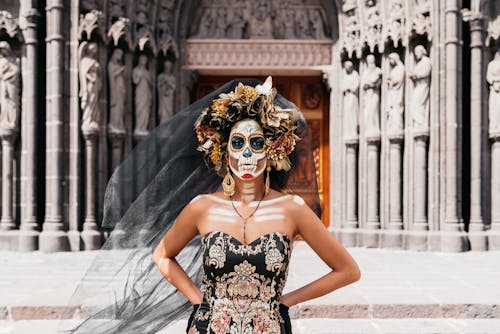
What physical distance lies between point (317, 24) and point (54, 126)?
17.9ft

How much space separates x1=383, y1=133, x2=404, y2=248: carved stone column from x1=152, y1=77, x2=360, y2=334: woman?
7.86 metres

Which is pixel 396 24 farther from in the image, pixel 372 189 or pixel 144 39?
pixel 144 39

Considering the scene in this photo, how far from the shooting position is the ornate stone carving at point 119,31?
954 cm

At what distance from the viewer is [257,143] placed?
199cm

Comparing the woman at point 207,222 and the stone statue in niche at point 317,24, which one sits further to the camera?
the stone statue in niche at point 317,24

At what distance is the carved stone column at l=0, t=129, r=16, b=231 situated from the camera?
9.38m

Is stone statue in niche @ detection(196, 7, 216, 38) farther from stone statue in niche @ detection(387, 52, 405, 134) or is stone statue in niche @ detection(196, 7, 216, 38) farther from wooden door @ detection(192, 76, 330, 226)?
stone statue in niche @ detection(387, 52, 405, 134)

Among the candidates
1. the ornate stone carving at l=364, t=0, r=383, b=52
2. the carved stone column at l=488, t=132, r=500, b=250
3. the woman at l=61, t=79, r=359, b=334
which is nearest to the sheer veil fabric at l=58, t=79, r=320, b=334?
the woman at l=61, t=79, r=359, b=334

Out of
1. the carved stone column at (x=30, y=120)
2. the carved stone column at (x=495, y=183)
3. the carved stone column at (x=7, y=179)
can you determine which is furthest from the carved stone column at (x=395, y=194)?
the carved stone column at (x=7, y=179)

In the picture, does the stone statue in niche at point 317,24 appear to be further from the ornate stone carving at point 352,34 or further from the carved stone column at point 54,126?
the carved stone column at point 54,126

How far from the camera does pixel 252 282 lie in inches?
Result: 74.4

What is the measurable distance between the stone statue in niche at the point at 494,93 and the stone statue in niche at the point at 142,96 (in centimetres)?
596

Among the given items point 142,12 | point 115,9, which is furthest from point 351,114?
point 115,9

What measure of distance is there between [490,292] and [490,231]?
3991 millimetres
